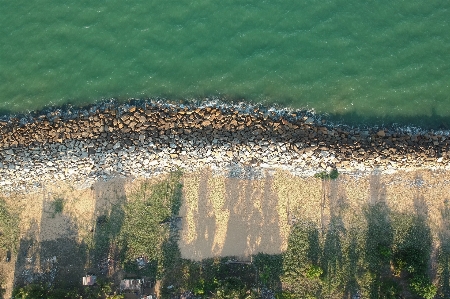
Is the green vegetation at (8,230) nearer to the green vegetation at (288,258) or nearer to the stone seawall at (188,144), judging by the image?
the stone seawall at (188,144)

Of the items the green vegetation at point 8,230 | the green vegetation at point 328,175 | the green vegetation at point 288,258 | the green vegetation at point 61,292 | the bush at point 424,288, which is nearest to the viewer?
the bush at point 424,288

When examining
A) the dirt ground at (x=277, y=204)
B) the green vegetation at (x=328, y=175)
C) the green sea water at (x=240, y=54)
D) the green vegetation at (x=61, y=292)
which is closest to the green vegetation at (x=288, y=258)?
the green vegetation at (x=61, y=292)

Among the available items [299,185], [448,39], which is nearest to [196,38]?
[299,185]

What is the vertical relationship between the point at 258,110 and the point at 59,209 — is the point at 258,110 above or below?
above

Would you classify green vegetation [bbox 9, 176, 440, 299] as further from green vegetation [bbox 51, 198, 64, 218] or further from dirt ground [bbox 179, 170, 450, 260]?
green vegetation [bbox 51, 198, 64, 218]

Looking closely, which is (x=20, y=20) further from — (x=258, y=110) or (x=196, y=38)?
(x=258, y=110)

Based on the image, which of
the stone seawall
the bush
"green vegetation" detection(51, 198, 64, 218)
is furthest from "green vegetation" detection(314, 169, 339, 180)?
"green vegetation" detection(51, 198, 64, 218)

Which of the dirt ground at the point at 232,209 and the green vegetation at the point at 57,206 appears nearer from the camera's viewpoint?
the dirt ground at the point at 232,209
